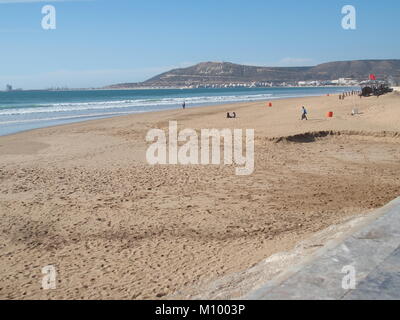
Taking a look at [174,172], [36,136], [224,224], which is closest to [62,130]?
[36,136]

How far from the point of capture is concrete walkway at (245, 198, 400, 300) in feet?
9.89

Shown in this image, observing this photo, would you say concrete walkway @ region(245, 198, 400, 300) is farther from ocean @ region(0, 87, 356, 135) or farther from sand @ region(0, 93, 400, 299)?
ocean @ region(0, 87, 356, 135)

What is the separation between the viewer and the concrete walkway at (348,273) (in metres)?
3.02

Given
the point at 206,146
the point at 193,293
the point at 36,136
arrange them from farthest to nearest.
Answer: the point at 36,136 → the point at 206,146 → the point at 193,293

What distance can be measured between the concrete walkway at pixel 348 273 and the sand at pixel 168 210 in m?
0.88

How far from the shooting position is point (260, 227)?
751 centimetres

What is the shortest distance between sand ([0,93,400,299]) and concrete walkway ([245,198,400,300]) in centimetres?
88

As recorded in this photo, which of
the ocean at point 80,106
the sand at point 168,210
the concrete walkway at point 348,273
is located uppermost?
the ocean at point 80,106

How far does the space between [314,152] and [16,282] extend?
11237mm

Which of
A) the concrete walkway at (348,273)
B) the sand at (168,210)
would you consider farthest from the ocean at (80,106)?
the concrete walkway at (348,273)

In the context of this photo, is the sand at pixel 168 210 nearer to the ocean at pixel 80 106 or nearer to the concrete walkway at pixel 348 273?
the concrete walkway at pixel 348 273

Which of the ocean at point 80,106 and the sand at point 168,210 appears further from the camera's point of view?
the ocean at point 80,106

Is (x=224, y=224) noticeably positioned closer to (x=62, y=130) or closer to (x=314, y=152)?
(x=314, y=152)

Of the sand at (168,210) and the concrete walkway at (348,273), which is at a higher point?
the concrete walkway at (348,273)
